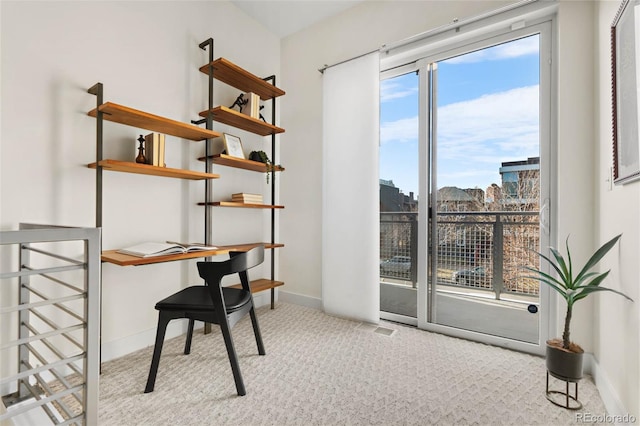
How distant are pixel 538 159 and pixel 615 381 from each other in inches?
50.1

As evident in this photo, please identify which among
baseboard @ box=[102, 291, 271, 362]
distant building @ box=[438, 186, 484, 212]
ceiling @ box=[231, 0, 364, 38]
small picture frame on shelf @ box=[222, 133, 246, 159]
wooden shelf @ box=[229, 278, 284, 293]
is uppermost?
ceiling @ box=[231, 0, 364, 38]

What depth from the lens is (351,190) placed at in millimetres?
2576

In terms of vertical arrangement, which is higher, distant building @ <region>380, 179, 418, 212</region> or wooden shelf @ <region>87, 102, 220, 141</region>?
wooden shelf @ <region>87, 102, 220, 141</region>

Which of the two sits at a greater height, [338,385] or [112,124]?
[112,124]

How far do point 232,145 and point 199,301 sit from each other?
130 cm

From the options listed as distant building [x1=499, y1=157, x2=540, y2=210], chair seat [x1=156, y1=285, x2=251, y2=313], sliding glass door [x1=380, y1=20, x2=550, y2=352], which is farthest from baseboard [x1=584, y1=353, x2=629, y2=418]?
chair seat [x1=156, y1=285, x2=251, y2=313]

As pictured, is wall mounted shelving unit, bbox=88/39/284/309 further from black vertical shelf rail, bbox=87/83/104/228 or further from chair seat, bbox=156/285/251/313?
chair seat, bbox=156/285/251/313

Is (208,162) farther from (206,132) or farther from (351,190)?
(351,190)

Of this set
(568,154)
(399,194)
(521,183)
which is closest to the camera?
(568,154)

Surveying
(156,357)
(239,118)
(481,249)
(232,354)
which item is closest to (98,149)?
(239,118)

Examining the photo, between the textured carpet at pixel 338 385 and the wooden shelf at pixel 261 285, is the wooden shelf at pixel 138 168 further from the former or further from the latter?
the textured carpet at pixel 338 385

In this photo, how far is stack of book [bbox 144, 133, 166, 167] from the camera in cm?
187

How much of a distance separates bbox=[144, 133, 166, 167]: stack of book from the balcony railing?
1820 mm

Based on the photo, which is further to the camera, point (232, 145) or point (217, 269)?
point (232, 145)
